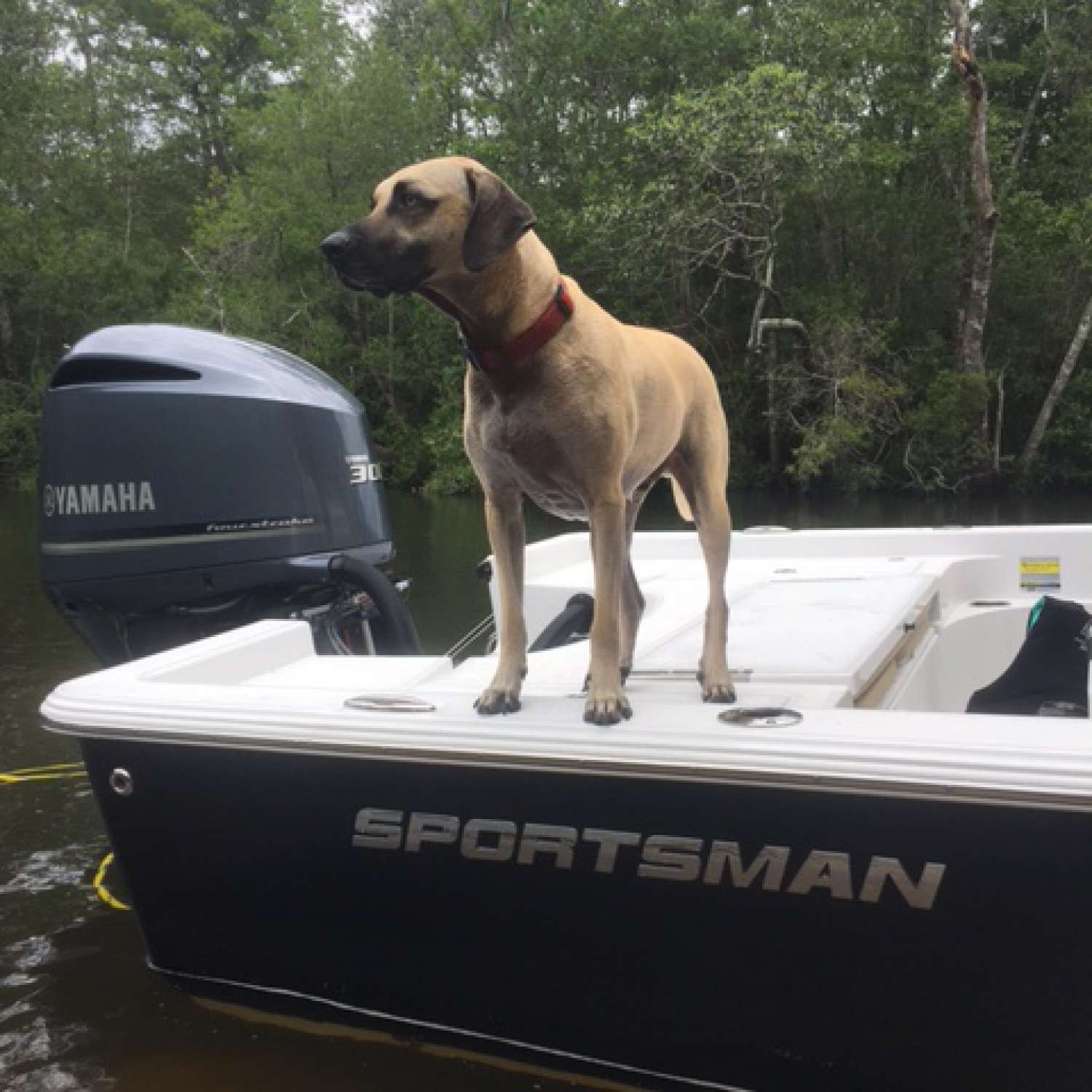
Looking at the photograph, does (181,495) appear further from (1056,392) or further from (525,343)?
(1056,392)

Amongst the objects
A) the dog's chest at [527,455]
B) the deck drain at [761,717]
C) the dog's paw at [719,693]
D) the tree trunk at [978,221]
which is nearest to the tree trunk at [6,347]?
the tree trunk at [978,221]

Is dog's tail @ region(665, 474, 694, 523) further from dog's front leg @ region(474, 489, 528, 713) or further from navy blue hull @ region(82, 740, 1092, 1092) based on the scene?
navy blue hull @ region(82, 740, 1092, 1092)

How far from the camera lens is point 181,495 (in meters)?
3.50

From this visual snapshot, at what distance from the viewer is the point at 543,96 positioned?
81.5 feet

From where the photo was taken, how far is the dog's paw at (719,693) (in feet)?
7.84

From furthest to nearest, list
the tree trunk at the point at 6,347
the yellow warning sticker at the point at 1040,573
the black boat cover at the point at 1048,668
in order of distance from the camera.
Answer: the tree trunk at the point at 6,347
the yellow warning sticker at the point at 1040,573
the black boat cover at the point at 1048,668

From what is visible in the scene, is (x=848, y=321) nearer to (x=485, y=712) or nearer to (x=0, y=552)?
(x=0, y=552)

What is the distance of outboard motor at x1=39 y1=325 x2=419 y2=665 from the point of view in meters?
3.49

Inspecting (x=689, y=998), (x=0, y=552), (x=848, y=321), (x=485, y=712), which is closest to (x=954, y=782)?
(x=689, y=998)

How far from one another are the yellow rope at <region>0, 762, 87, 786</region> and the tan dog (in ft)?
11.3

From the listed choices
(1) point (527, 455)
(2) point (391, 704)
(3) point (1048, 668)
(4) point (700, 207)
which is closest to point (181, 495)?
(2) point (391, 704)

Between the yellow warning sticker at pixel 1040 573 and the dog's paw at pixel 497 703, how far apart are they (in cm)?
312

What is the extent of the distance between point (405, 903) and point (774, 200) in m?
19.6

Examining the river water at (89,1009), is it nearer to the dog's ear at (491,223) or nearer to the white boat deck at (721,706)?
the white boat deck at (721,706)
